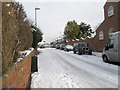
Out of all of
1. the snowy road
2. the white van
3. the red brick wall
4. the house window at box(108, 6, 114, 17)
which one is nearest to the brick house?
the house window at box(108, 6, 114, 17)

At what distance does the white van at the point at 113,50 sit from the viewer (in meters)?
12.1

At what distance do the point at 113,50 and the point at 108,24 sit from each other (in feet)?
45.8

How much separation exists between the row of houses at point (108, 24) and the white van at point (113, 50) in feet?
31.0

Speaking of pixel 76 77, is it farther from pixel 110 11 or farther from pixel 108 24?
pixel 110 11

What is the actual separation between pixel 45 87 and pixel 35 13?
22467 mm

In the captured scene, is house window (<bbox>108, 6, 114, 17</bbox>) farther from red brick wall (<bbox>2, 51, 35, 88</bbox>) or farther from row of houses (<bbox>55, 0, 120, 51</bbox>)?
red brick wall (<bbox>2, 51, 35, 88</bbox>)

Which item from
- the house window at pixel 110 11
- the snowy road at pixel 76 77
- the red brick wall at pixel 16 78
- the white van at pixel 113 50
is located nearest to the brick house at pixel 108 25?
the house window at pixel 110 11

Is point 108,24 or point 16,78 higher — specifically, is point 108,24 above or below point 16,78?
above

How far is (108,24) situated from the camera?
25.6m

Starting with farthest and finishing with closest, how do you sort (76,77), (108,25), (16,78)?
1. (108,25)
2. (76,77)
3. (16,78)

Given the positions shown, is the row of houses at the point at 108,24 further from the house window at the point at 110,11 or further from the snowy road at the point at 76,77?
the snowy road at the point at 76,77

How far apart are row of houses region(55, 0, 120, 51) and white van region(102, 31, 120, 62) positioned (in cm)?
943

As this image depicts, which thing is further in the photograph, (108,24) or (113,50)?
(108,24)

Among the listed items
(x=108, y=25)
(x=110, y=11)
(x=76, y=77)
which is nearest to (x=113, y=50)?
(x=76, y=77)
